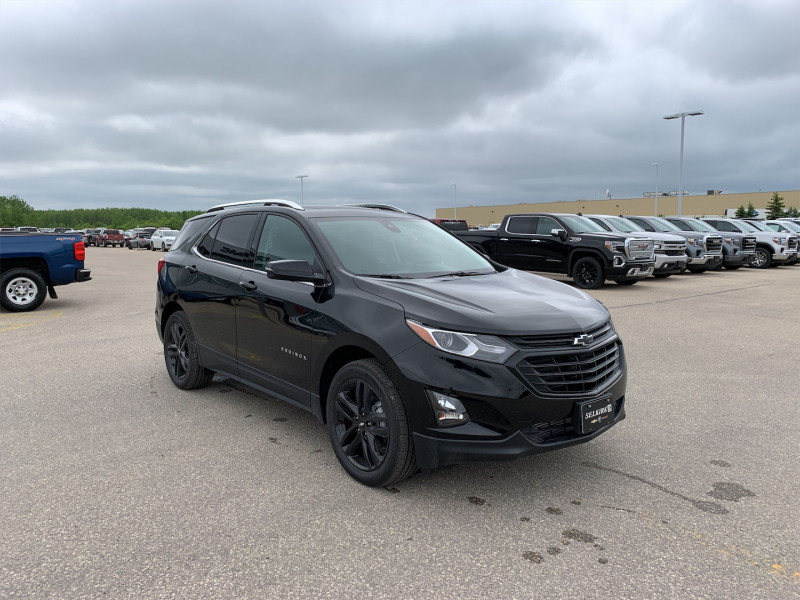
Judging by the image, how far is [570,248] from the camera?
15.5 m

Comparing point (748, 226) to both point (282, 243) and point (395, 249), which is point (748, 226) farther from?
point (282, 243)

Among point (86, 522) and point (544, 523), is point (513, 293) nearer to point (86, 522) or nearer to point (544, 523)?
point (544, 523)

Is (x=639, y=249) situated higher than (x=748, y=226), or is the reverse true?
(x=748, y=226)

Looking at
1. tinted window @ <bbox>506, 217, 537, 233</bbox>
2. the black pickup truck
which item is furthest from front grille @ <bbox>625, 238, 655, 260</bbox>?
tinted window @ <bbox>506, 217, 537, 233</bbox>

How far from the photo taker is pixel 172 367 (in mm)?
5961

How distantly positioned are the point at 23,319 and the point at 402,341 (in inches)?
367

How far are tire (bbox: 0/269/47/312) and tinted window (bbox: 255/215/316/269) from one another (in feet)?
27.2

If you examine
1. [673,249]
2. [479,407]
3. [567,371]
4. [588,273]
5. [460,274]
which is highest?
[460,274]

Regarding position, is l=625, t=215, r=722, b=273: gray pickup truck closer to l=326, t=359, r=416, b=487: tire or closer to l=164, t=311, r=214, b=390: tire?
l=164, t=311, r=214, b=390: tire

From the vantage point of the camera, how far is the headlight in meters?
3.26

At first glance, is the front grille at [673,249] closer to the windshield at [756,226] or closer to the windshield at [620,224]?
the windshield at [620,224]

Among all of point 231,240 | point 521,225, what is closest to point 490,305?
point 231,240

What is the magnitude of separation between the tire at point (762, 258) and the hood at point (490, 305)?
2378 cm

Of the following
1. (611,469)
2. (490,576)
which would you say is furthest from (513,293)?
(490,576)
